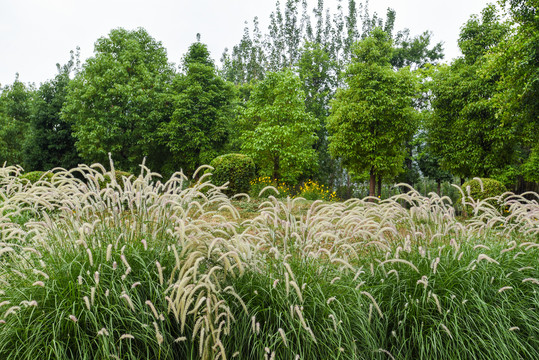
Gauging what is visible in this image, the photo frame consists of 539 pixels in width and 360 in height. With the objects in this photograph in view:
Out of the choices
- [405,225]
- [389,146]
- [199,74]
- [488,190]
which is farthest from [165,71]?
[405,225]

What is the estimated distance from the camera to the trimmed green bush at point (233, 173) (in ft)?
43.5

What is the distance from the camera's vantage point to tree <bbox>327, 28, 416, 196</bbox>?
18875mm

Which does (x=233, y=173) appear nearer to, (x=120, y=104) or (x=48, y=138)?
(x=120, y=104)

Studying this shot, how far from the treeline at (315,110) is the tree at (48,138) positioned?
10cm

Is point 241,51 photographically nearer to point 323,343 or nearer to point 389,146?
point 389,146

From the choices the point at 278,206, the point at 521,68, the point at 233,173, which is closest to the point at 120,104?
the point at 233,173

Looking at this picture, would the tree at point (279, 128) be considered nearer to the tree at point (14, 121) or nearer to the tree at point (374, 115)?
the tree at point (374, 115)

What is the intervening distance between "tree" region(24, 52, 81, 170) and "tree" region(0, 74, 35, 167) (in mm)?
2780

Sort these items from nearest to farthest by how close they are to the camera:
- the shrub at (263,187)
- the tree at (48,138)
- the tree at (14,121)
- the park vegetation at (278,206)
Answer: the park vegetation at (278,206) → the shrub at (263,187) → the tree at (48,138) → the tree at (14,121)

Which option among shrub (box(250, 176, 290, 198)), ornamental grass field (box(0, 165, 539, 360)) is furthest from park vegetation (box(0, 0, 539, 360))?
shrub (box(250, 176, 290, 198))

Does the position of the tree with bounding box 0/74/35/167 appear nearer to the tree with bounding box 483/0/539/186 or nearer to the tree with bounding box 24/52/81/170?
the tree with bounding box 24/52/81/170

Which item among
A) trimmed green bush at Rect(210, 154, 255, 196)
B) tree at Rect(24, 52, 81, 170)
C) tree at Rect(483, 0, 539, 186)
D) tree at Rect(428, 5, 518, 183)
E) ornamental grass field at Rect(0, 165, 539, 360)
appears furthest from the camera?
tree at Rect(24, 52, 81, 170)

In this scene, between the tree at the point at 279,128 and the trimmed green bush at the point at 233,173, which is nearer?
the trimmed green bush at the point at 233,173

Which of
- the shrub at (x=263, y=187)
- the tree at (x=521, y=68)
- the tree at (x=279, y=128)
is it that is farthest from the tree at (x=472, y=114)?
the shrub at (x=263, y=187)
